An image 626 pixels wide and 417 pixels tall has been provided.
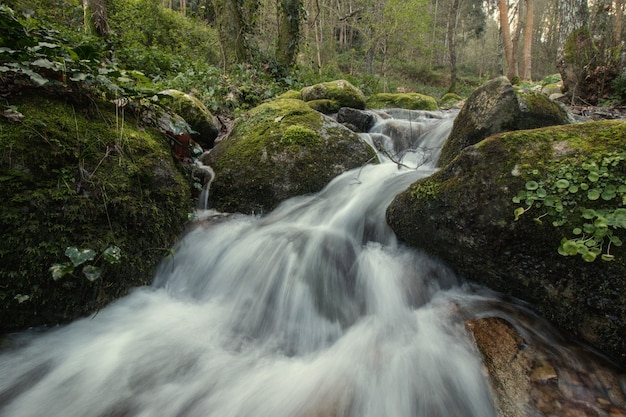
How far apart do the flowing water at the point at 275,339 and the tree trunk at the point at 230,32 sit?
7028 mm

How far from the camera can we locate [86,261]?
7.41 feet

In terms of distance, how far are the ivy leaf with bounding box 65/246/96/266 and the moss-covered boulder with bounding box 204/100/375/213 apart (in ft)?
6.00

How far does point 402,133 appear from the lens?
6543mm

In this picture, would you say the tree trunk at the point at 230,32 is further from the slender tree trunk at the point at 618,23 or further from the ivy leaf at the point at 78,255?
the slender tree trunk at the point at 618,23

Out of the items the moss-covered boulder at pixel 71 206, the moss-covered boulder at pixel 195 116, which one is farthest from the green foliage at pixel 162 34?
the moss-covered boulder at pixel 71 206

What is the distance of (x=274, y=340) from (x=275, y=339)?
0.01 meters

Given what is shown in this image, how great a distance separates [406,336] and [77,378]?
2.17 metres

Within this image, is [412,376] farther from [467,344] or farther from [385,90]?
[385,90]

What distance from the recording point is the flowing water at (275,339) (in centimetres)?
186

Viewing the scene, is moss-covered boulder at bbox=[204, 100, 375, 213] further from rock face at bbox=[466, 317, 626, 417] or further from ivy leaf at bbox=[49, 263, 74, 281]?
rock face at bbox=[466, 317, 626, 417]

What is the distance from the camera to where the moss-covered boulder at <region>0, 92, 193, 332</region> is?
2.08 metres

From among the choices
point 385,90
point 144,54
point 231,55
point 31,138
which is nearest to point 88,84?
point 31,138

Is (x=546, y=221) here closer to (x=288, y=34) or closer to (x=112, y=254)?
(x=112, y=254)

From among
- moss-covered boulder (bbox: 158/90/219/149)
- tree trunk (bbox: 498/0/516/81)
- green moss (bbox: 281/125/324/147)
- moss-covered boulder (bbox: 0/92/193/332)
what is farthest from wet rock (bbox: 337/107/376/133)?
tree trunk (bbox: 498/0/516/81)
